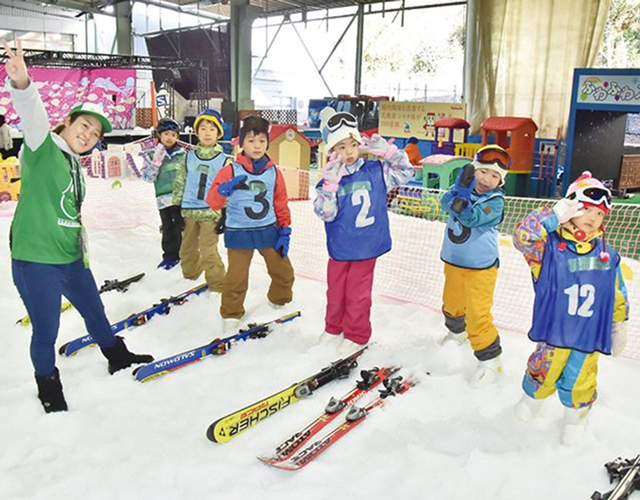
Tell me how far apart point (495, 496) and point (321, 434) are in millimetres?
872

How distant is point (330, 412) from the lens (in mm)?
2957

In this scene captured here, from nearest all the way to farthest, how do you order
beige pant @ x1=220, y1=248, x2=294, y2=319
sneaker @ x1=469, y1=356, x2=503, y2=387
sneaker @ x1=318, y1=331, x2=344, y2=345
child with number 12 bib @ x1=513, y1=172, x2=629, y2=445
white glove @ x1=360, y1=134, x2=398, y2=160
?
child with number 12 bib @ x1=513, y1=172, x2=629, y2=445, sneaker @ x1=469, y1=356, x2=503, y2=387, white glove @ x1=360, y1=134, x2=398, y2=160, sneaker @ x1=318, y1=331, x2=344, y2=345, beige pant @ x1=220, y1=248, x2=294, y2=319

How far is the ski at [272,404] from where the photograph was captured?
270cm

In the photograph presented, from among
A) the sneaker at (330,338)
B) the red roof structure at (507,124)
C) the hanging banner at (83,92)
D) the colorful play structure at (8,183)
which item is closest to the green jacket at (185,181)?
the sneaker at (330,338)

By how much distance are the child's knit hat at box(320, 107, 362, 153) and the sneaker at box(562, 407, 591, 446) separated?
195cm

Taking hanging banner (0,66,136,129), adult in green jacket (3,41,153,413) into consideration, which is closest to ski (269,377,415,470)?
adult in green jacket (3,41,153,413)

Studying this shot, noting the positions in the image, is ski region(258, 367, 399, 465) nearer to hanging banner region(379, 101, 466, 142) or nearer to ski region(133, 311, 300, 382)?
ski region(133, 311, 300, 382)

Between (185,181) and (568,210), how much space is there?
331cm

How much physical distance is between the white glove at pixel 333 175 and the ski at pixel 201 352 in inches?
46.9

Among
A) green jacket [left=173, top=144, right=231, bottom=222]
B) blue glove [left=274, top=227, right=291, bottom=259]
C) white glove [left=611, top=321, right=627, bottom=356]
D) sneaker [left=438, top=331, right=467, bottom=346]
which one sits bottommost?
sneaker [left=438, top=331, right=467, bottom=346]

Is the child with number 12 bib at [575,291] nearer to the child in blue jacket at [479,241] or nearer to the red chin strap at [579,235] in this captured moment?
the red chin strap at [579,235]

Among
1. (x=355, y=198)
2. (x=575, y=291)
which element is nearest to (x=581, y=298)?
(x=575, y=291)

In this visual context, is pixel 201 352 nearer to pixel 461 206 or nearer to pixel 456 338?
pixel 456 338

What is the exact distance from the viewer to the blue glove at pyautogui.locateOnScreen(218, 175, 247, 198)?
3.89 metres
